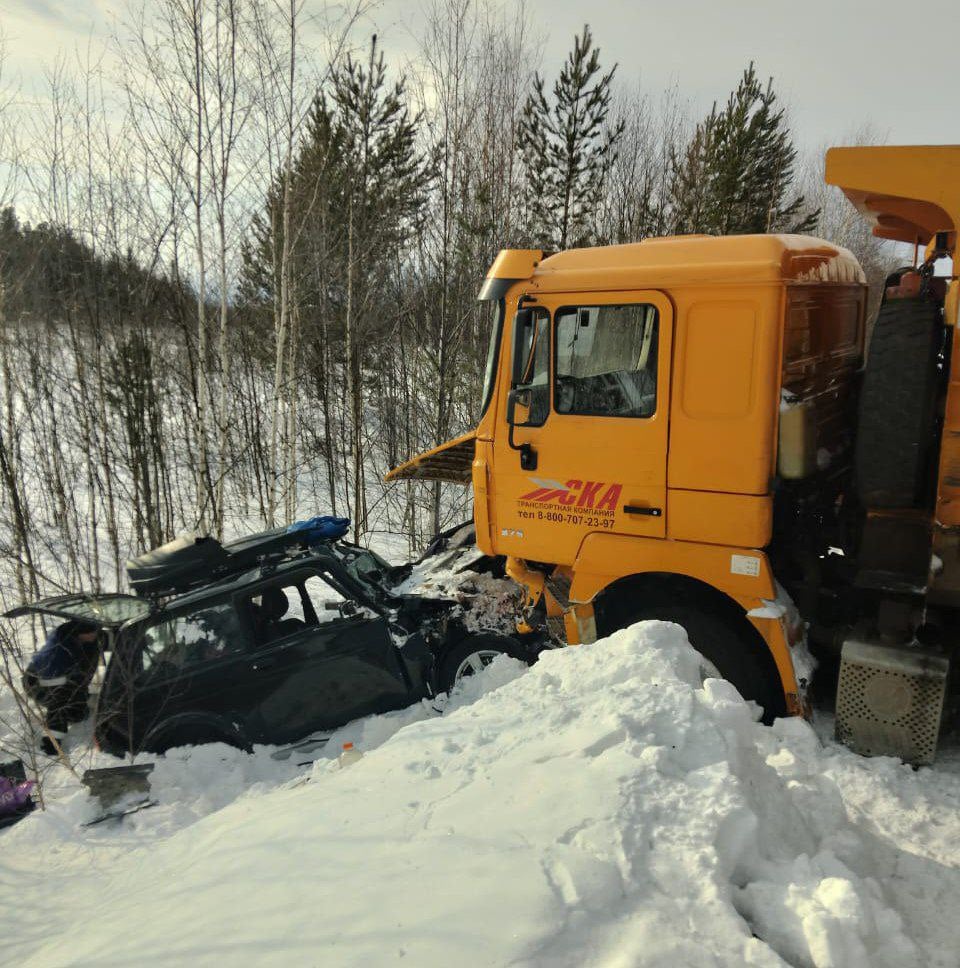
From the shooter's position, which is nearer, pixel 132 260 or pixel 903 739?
pixel 903 739

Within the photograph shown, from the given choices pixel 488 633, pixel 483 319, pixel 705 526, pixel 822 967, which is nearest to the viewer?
pixel 822 967

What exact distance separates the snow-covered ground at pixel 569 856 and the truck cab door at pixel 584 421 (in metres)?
1.06

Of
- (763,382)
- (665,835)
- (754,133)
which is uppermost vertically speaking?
(754,133)

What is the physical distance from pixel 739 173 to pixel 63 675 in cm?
1829

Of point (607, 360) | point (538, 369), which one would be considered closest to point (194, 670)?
point (538, 369)

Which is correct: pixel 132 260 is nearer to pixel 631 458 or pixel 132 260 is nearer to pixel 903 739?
pixel 631 458

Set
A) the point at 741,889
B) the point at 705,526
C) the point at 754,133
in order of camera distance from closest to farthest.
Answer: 1. the point at 741,889
2. the point at 705,526
3. the point at 754,133

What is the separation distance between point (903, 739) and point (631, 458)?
2.22 m

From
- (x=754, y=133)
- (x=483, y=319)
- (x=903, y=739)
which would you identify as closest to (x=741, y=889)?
(x=903, y=739)

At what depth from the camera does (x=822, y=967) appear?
76.9 inches

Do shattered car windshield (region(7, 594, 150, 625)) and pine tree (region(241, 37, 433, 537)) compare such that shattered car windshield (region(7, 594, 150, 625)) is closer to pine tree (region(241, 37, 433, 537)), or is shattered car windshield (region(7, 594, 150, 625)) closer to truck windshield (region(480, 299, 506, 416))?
truck windshield (region(480, 299, 506, 416))

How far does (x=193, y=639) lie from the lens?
5148mm

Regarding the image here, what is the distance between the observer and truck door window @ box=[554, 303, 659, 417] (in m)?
4.26

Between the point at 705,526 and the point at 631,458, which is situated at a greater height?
the point at 631,458
